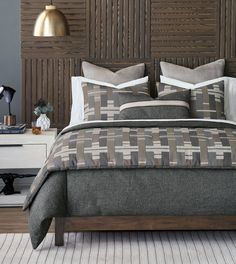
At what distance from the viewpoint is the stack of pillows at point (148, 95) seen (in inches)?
235

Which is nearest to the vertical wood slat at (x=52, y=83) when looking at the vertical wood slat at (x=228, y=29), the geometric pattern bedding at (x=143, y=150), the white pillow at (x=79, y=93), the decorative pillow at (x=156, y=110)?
the white pillow at (x=79, y=93)

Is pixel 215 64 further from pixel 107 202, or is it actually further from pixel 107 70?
pixel 107 202

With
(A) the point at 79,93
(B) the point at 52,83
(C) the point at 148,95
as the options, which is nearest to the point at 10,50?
(B) the point at 52,83

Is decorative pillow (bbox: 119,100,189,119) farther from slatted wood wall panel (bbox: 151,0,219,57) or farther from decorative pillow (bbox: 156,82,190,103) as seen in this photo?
slatted wood wall panel (bbox: 151,0,219,57)

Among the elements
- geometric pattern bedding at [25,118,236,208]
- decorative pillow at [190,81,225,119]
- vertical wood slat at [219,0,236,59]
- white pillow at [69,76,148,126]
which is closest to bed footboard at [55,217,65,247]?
geometric pattern bedding at [25,118,236,208]

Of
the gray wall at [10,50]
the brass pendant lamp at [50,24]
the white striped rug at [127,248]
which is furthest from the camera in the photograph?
the gray wall at [10,50]

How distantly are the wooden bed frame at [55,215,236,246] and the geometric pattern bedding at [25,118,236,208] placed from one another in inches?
11.6

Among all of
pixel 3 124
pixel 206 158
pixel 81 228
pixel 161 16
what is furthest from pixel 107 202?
pixel 161 16

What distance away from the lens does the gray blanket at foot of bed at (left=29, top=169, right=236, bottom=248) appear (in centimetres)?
456

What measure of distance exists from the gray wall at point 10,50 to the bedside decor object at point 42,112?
427mm

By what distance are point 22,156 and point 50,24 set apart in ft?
3.75

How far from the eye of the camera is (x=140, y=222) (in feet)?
15.1

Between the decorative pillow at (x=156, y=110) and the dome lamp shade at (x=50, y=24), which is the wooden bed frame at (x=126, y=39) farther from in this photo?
the decorative pillow at (x=156, y=110)

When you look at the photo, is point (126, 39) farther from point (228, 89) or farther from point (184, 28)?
point (228, 89)
